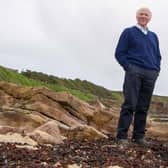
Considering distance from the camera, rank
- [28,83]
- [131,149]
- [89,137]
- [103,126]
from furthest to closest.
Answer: [28,83]
[103,126]
[89,137]
[131,149]

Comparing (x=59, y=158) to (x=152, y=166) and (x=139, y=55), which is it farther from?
(x=139, y=55)

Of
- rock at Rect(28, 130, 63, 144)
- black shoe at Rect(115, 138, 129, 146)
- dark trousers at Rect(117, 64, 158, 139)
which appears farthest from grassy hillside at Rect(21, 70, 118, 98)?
black shoe at Rect(115, 138, 129, 146)

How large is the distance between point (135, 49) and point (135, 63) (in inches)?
11.2

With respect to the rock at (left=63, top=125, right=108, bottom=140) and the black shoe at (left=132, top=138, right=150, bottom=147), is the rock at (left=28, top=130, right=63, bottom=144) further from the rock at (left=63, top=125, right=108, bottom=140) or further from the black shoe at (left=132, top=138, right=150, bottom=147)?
the black shoe at (left=132, top=138, right=150, bottom=147)

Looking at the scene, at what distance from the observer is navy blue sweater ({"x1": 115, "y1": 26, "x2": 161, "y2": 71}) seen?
1173 cm

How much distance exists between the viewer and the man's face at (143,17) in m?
11.7

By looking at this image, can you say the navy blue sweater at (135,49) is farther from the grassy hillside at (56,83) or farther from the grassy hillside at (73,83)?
the grassy hillside at (73,83)

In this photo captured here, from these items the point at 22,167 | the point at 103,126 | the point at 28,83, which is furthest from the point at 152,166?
the point at 28,83

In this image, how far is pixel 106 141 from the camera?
492 inches

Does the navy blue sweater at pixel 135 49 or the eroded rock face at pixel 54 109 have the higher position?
the navy blue sweater at pixel 135 49

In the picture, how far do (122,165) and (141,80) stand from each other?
2.83 meters

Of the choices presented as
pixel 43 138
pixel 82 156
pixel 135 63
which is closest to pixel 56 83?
pixel 43 138

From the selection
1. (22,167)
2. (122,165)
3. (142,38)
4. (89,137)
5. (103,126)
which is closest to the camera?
(22,167)

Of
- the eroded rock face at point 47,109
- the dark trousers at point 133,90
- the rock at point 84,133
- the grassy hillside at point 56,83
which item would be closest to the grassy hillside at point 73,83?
the grassy hillside at point 56,83
